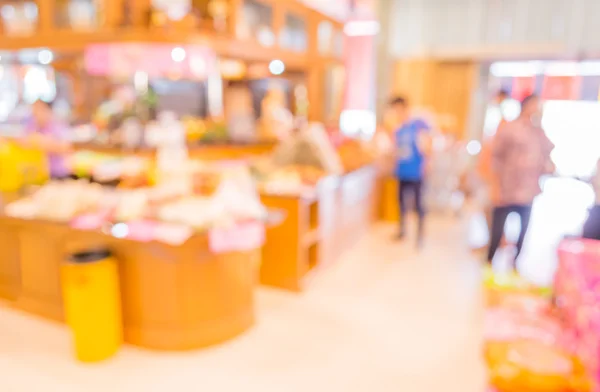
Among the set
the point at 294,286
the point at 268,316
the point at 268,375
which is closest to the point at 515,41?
the point at 294,286

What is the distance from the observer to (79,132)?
7.30 m

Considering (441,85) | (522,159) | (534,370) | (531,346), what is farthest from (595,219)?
(441,85)

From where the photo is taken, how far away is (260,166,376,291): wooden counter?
4.23m

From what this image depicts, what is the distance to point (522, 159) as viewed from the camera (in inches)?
167

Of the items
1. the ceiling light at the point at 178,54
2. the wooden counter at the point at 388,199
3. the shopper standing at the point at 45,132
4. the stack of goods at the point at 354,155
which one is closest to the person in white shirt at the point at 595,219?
the stack of goods at the point at 354,155

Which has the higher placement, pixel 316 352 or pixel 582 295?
pixel 582 295

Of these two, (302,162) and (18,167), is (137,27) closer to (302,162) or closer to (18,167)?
(18,167)

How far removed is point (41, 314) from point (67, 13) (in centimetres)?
336

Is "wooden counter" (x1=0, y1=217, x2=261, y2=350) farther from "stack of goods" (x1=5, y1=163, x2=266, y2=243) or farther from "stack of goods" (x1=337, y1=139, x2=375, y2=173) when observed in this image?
"stack of goods" (x1=337, y1=139, x2=375, y2=173)

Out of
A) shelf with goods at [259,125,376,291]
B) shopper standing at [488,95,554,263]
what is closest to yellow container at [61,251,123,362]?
shelf with goods at [259,125,376,291]

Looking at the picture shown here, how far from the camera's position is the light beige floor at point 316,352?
115 inches

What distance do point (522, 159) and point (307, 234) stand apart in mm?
2010

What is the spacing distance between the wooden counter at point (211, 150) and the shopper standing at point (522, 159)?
10.6ft

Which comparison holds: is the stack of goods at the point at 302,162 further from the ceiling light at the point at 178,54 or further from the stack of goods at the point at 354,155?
the ceiling light at the point at 178,54
